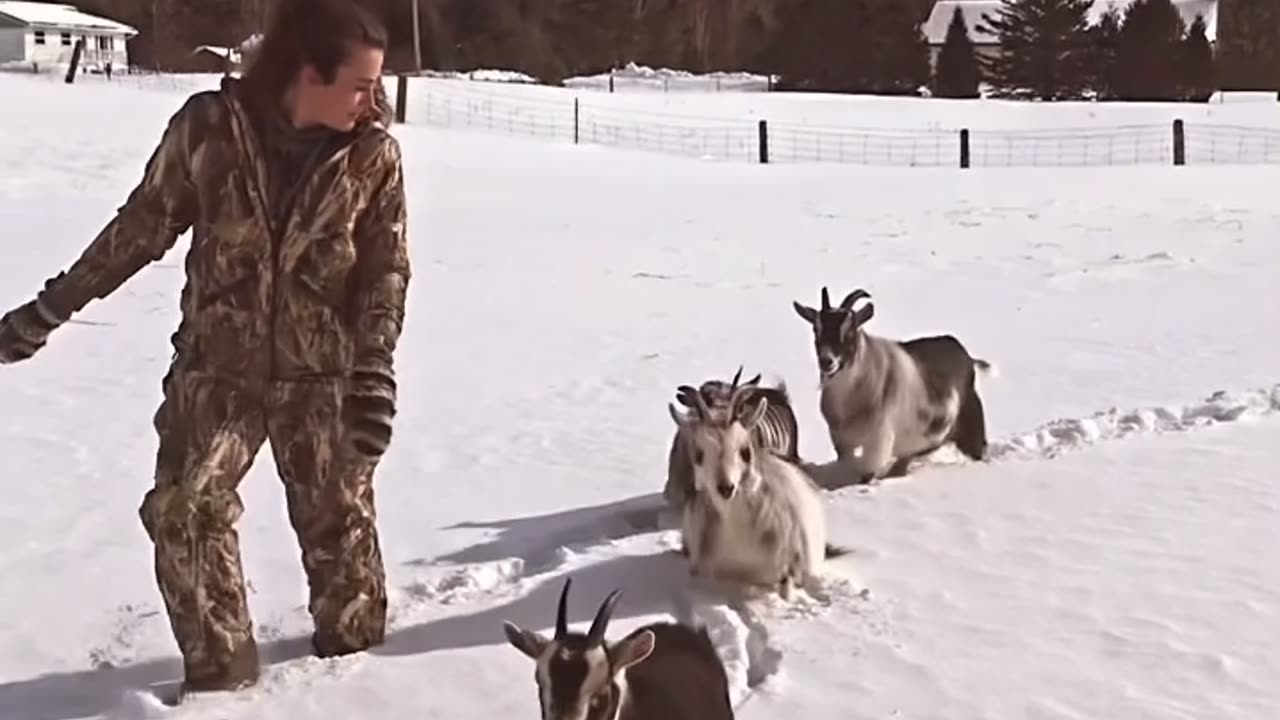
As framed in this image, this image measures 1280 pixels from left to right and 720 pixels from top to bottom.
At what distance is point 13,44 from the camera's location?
5222cm

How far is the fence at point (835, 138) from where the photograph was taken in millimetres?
30719

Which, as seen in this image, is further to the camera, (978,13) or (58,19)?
(978,13)

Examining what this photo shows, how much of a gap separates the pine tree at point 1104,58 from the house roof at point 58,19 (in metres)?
31.9

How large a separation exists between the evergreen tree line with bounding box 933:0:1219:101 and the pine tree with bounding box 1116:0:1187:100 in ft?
0.10

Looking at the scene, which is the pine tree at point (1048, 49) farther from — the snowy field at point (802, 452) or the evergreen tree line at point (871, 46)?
the snowy field at point (802, 452)

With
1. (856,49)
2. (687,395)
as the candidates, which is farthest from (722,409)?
(856,49)

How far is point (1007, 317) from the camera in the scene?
42.1ft

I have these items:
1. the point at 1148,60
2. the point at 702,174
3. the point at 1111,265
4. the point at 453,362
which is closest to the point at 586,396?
the point at 453,362

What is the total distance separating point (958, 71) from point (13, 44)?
31.5 metres

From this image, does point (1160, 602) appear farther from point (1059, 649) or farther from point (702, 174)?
point (702, 174)

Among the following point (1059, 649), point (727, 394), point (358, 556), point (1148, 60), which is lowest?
point (1059, 649)

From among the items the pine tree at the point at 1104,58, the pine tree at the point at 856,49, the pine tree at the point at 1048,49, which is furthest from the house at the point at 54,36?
the pine tree at the point at 1104,58

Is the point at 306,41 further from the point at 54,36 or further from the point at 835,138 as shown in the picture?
the point at 54,36

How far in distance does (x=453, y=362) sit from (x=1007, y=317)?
4738 mm
